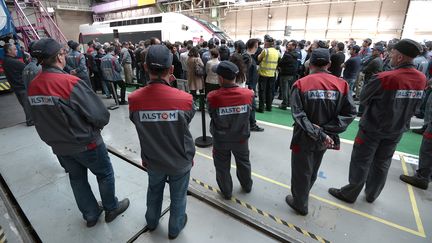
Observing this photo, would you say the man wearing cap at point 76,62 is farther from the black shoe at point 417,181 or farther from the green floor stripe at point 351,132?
the black shoe at point 417,181

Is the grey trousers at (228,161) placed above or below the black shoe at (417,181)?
above

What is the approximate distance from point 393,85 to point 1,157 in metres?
5.85

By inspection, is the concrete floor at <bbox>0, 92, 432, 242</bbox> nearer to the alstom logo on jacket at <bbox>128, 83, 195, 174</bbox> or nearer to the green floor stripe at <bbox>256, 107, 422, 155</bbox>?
the green floor stripe at <bbox>256, 107, 422, 155</bbox>

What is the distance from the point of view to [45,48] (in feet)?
6.02

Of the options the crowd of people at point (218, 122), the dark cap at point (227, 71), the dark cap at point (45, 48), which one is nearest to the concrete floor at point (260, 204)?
A: the crowd of people at point (218, 122)

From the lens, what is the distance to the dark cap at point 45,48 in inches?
71.1

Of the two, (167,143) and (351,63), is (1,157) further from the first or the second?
(351,63)

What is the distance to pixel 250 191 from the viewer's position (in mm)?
2984

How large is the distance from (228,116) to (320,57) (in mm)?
1053

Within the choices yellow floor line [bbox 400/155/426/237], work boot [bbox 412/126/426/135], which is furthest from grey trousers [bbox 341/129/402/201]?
work boot [bbox 412/126/426/135]

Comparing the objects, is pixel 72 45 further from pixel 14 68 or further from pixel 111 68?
pixel 14 68

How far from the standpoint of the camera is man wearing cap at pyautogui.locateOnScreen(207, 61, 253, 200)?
92.1 inches

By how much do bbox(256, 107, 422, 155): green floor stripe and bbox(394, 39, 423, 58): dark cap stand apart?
2625mm

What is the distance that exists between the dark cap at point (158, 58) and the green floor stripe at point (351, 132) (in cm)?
401
